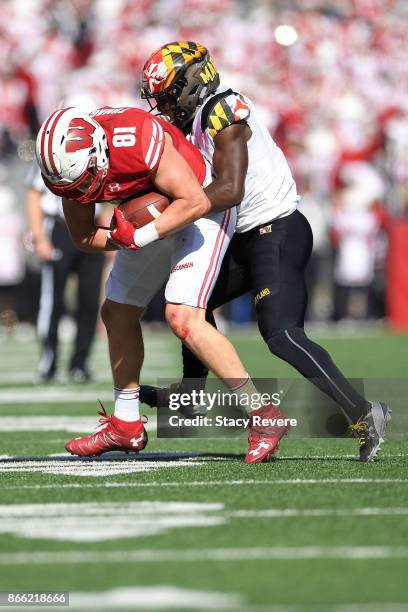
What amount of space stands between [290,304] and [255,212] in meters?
0.45

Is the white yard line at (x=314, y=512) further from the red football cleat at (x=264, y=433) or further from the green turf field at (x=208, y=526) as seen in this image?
the red football cleat at (x=264, y=433)

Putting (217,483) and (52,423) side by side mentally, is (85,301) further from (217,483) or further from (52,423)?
(217,483)

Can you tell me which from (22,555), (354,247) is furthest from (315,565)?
(354,247)

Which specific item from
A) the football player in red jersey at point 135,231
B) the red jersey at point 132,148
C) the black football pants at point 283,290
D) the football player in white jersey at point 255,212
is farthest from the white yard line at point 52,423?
the red jersey at point 132,148

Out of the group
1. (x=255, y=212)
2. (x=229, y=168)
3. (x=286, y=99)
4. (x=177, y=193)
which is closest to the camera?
(x=177, y=193)

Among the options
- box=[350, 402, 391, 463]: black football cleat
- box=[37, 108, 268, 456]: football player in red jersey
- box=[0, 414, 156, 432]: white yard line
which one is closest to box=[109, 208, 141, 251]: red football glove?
box=[37, 108, 268, 456]: football player in red jersey

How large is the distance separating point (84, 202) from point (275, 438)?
49.1 inches

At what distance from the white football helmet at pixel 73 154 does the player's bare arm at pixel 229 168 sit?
1.53 feet

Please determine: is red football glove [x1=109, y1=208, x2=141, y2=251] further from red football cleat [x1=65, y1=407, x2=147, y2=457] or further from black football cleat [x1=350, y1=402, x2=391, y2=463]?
black football cleat [x1=350, y1=402, x2=391, y2=463]

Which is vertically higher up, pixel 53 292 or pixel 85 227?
pixel 85 227

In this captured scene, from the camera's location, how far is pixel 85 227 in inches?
236

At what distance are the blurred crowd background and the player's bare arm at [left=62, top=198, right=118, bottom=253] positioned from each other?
501 inches

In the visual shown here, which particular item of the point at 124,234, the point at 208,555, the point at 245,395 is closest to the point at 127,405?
the point at 245,395

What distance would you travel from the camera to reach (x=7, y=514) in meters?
4.57
